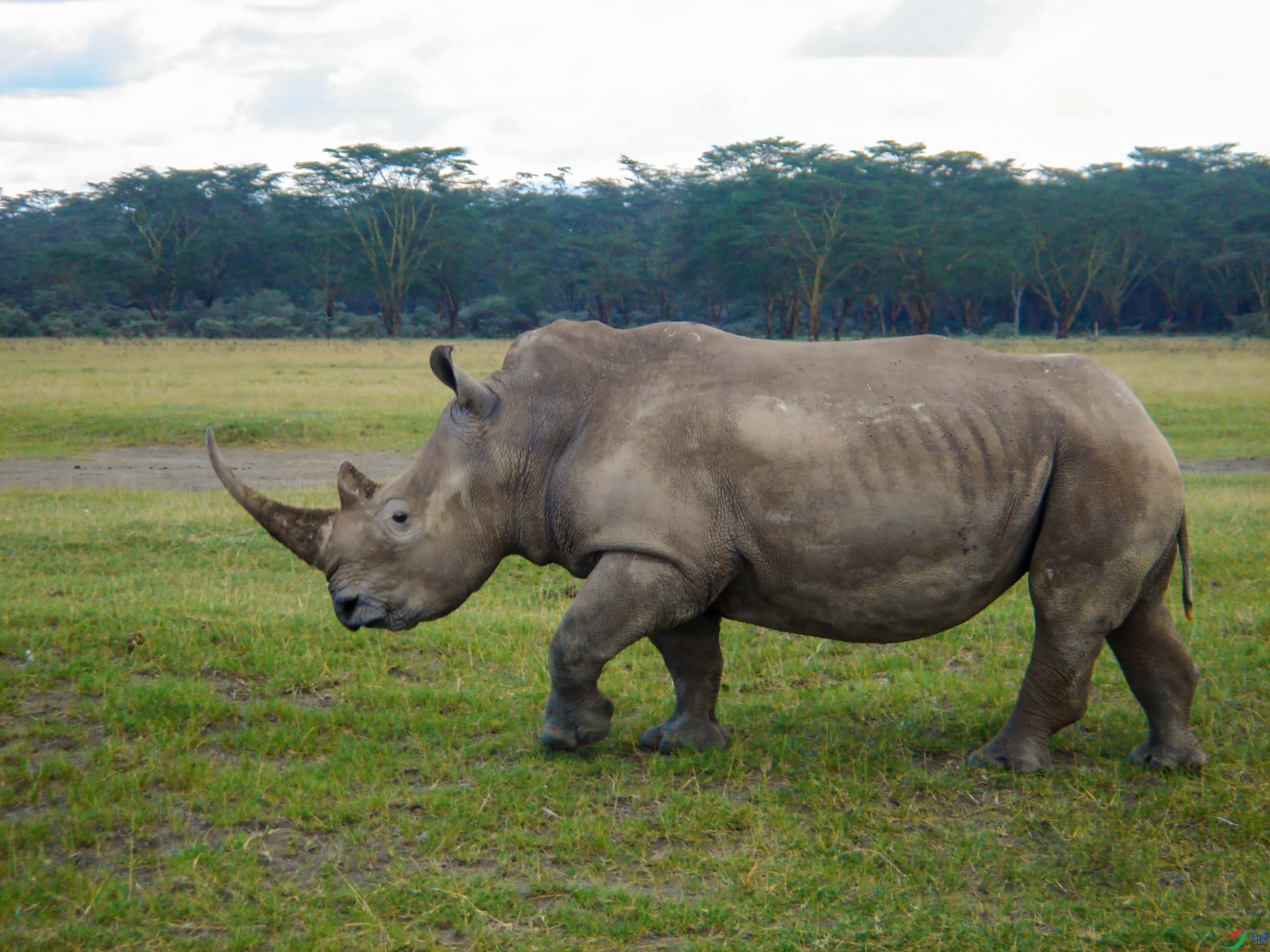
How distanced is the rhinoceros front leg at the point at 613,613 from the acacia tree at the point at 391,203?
→ 48.0 metres

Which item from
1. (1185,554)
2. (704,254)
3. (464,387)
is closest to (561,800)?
(464,387)

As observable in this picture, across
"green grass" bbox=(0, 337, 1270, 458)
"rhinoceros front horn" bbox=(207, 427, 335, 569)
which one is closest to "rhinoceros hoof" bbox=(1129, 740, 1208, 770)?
"green grass" bbox=(0, 337, 1270, 458)

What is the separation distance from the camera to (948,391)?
502cm

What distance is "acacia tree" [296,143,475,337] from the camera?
2051 inches

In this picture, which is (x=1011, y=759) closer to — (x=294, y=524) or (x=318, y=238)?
(x=294, y=524)

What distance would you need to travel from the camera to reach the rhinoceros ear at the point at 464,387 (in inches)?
202

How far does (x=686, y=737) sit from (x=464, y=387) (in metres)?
1.78

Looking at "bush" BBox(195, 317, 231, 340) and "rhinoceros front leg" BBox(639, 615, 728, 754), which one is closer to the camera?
"rhinoceros front leg" BBox(639, 615, 728, 754)

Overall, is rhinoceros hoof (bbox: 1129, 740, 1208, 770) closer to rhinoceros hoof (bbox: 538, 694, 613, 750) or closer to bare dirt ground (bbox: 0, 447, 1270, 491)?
rhinoceros hoof (bbox: 538, 694, 613, 750)

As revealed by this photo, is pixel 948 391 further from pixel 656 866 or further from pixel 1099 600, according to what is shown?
pixel 656 866

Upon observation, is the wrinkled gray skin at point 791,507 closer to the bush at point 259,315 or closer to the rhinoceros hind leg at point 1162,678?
the rhinoceros hind leg at point 1162,678

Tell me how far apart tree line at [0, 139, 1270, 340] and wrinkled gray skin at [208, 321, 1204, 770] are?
130 feet

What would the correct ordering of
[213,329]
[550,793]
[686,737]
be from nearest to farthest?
[550,793] → [686,737] → [213,329]

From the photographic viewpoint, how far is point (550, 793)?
4.95 meters
